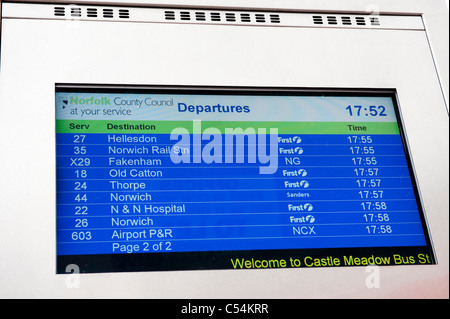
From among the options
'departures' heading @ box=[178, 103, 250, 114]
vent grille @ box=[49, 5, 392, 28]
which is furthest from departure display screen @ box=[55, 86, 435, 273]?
vent grille @ box=[49, 5, 392, 28]

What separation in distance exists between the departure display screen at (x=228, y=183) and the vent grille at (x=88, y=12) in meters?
0.24

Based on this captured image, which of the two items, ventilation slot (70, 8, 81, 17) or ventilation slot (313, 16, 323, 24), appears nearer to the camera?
ventilation slot (70, 8, 81, 17)

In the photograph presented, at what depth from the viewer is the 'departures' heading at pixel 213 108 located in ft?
5.64

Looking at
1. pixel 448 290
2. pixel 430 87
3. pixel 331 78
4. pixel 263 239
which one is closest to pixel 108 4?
pixel 331 78

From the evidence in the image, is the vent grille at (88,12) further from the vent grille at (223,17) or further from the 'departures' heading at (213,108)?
the 'departures' heading at (213,108)

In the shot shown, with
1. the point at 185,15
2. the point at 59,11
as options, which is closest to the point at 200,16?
the point at 185,15

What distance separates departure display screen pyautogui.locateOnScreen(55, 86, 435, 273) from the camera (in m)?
1.57

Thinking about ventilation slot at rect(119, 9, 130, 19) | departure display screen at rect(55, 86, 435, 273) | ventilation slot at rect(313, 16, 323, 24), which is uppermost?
ventilation slot at rect(119, 9, 130, 19)

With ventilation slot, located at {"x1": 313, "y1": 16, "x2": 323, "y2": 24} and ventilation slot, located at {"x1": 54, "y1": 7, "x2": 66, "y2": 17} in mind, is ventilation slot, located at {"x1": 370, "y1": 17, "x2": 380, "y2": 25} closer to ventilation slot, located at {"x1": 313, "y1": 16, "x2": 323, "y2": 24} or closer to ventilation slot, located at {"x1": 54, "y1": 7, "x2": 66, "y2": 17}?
ventilation slot, located at {"x1": 313, "y1": 16, "x2": 323, "y2": 24}

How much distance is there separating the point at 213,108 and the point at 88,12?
471 millimetres

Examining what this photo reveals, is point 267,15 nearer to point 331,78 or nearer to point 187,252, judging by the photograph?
point 331,78

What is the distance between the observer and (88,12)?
1784 millimetres

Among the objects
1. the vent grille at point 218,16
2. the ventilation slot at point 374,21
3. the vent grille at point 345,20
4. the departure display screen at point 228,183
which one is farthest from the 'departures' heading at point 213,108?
the ventilation slot at point 374,21

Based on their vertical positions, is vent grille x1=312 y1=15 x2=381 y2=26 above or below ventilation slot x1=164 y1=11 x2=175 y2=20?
below
